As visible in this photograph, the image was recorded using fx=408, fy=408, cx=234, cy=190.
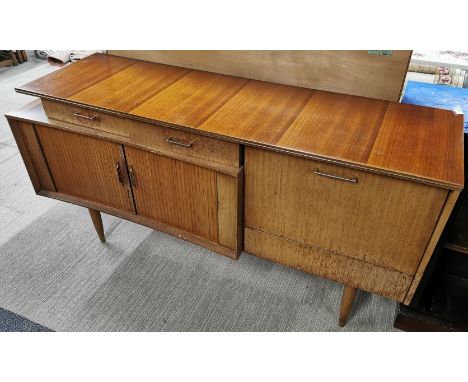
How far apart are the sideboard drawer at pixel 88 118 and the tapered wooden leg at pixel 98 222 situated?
383mm

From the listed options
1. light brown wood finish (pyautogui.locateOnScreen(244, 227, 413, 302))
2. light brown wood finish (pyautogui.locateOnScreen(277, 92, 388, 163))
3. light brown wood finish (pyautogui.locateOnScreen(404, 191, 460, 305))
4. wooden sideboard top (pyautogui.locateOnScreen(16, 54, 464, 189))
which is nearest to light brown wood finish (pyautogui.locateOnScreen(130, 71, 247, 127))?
wooden sideboard top (pyautogui.locateOnScreen(16, 54, 464, 189))

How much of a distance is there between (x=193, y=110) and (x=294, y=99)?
0.27 m

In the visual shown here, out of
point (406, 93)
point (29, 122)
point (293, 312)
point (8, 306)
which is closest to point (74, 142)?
point (29, 122)

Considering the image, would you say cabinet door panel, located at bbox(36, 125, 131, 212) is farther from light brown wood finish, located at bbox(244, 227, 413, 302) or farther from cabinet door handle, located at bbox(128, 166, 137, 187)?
light brown wood finish, located at bbox(244, 227, 413, 302)

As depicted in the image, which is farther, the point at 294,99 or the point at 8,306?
the point at 8,306

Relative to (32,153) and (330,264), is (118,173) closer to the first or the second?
(32,153)

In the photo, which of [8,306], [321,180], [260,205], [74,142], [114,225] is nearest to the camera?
[321,180]

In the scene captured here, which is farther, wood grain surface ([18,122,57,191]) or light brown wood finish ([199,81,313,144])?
wood grain surface ([18,122,57,191])

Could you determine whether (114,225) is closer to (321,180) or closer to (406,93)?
(321,180)

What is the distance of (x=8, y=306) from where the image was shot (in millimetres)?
1302

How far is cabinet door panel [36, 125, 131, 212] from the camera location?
1.18m

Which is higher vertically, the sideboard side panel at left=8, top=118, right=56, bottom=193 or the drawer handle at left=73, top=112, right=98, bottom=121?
the drawer handle at left=73, top=112, right=98, bottom=121

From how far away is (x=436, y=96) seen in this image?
1207mm

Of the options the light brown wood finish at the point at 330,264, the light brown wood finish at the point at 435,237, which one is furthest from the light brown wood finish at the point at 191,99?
the light brown wood finish at the point at 435,237
